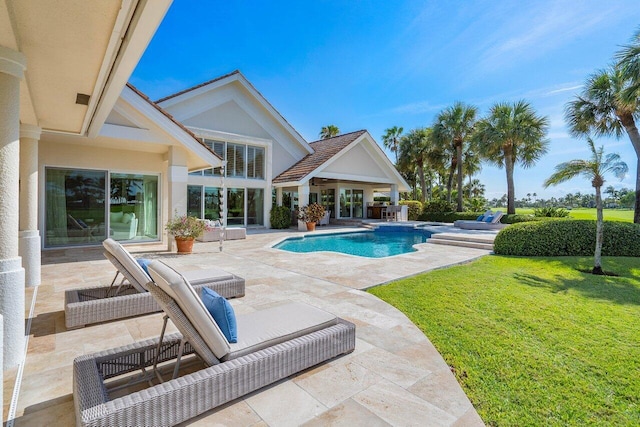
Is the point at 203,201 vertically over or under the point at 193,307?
over

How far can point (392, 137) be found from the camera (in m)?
42.0

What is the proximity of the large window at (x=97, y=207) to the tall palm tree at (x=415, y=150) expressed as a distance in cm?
2755

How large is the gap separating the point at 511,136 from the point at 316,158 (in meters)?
15.6

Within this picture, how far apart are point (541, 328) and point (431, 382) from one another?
2555mm

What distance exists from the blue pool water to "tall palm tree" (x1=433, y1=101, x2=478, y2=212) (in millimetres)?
12481

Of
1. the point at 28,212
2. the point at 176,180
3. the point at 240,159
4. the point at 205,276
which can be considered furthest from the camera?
the point at 240,159

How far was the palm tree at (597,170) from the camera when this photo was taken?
8422 mm

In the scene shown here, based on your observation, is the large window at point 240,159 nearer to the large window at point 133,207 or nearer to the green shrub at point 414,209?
the large window at point 133,207

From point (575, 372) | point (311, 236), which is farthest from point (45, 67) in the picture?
point (311, 236)

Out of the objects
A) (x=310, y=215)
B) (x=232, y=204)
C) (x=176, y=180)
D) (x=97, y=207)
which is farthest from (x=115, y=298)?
(x=232, y=204)

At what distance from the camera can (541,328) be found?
15.0ft

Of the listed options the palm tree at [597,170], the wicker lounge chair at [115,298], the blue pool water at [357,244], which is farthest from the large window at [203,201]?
the palm tree at [597,170]

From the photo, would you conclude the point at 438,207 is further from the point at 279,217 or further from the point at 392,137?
the point at 392,137

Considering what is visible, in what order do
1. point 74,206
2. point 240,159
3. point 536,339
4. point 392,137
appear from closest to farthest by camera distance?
point 536,339
point 74,206
point 240,159
point 392,137
